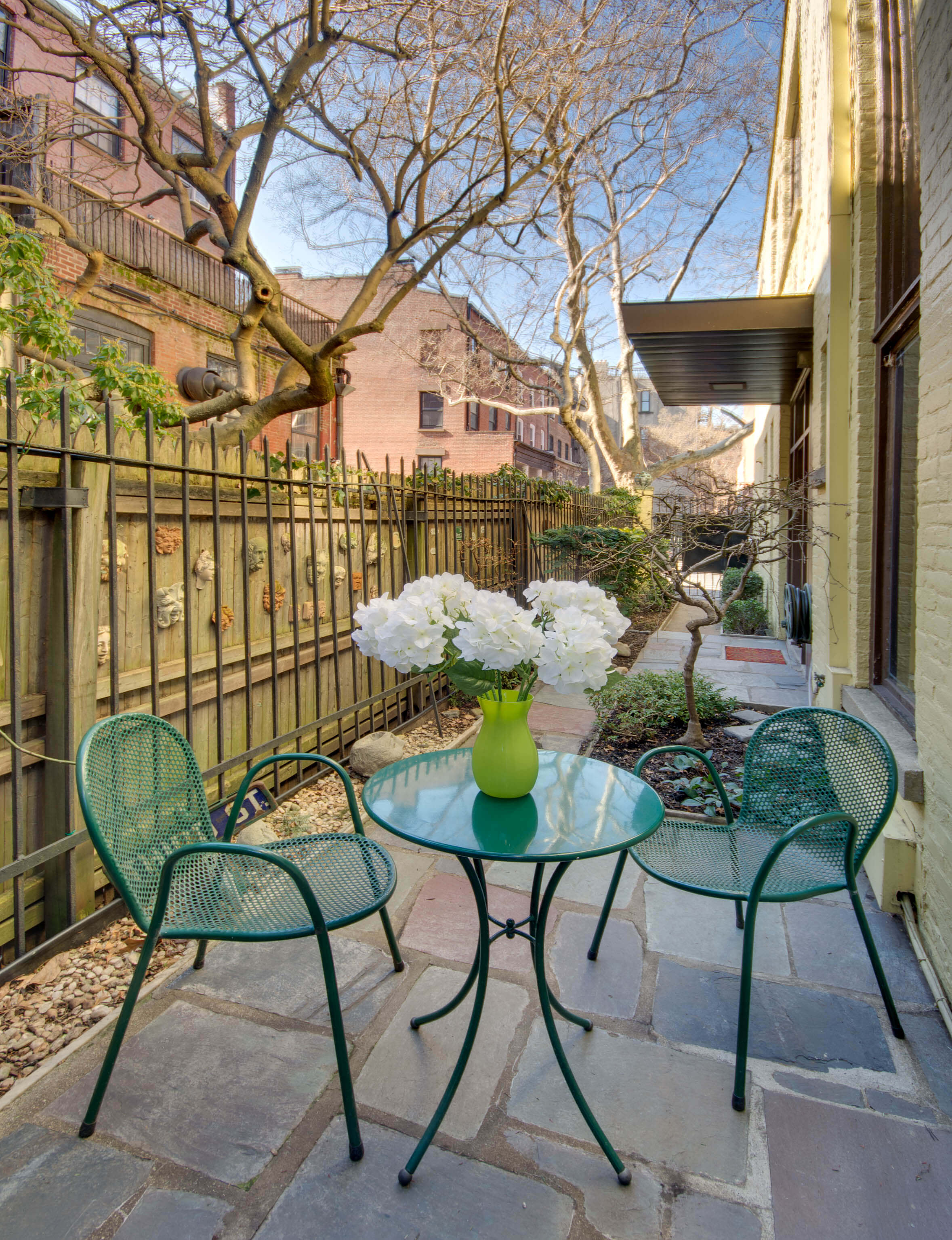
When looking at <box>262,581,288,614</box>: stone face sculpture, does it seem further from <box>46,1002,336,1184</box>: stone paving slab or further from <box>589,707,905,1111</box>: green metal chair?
<box>589,707,905,1111</box>: green metal chair

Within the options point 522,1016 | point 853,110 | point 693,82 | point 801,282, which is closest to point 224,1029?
point 522,1016

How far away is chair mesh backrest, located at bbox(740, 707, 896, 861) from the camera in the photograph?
2.47 meters

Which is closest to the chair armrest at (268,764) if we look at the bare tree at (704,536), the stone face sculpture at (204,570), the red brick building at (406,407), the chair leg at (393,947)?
the chair leg at (393,947)

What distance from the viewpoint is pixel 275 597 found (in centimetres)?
404

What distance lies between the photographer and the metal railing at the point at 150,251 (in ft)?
35.8

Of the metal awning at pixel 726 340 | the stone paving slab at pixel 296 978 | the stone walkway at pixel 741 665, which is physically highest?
the metal awning at pixel 726 340

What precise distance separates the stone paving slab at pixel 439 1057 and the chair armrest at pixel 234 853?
Answer: 22.0 inches

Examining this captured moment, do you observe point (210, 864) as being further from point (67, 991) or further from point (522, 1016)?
point (522, 1016)

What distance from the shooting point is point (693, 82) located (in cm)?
1277

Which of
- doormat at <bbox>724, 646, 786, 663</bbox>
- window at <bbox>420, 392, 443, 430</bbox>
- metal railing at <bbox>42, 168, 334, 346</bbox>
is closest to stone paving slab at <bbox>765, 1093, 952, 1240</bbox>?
doormat at <bbox>724, 646, 786, 663</bbox>

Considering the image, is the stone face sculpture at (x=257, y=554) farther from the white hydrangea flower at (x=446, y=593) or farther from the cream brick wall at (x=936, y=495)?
the cream brick wall at (x=936, y=495)

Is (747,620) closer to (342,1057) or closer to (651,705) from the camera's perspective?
(651,705)

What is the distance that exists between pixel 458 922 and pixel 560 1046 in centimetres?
105

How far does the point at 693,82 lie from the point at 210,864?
605 inches
